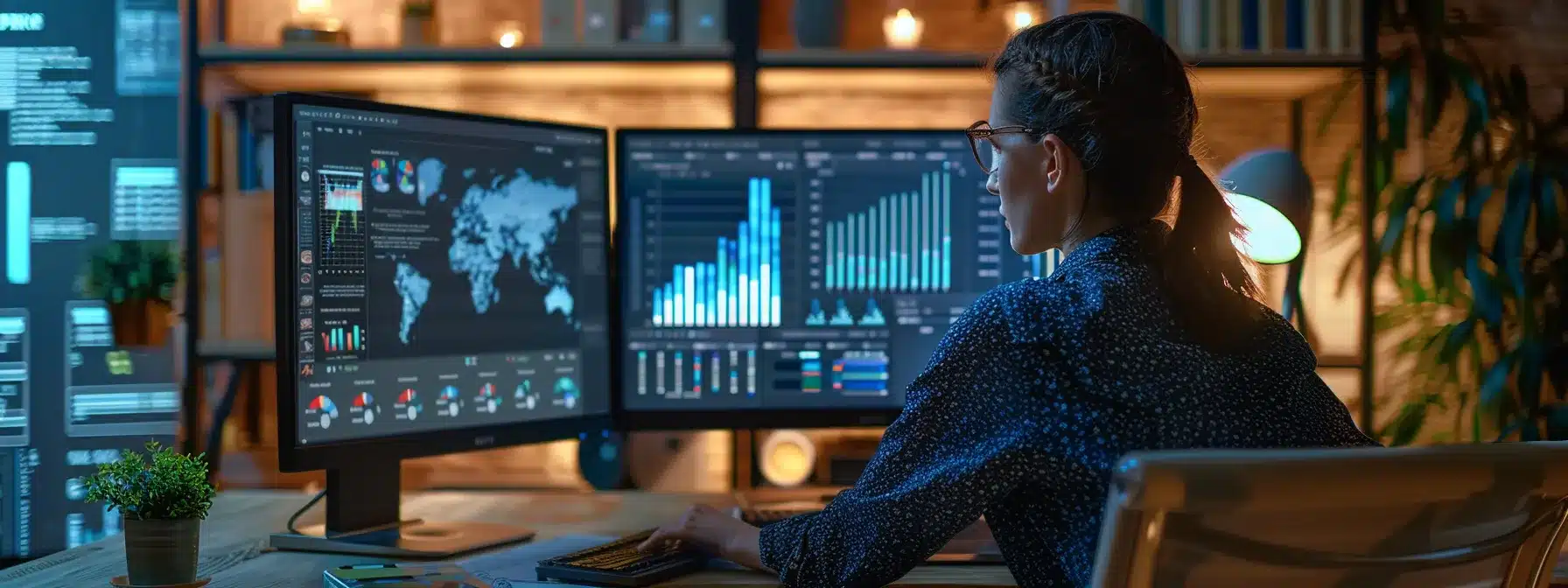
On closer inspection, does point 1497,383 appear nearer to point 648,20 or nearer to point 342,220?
point 648,20

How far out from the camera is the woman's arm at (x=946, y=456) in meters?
0.99

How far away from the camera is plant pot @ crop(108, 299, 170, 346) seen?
226 centimetres

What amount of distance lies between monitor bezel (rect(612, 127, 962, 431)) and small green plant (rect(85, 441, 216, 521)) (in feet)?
1.98

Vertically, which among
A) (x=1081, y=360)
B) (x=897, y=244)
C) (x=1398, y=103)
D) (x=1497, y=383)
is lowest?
(x=1497, y=383)

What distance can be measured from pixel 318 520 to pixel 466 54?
0.86 m

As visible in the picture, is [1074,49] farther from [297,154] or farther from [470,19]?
[470,19]

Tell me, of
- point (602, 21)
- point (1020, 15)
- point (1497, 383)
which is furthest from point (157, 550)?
point (1497, 383)

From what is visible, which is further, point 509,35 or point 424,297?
point 509,35

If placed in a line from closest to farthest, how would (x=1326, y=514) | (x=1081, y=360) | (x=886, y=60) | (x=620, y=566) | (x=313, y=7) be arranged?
1. (x=1326, y=514)
2. (x=1081, y=360)
3. (x=620, y=566)
4. (x=886, y=60)
5. (x=313, y=7)

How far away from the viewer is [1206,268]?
107 centimetres

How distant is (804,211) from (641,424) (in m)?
0.37

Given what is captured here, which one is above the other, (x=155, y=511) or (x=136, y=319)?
(x=136, y=319)

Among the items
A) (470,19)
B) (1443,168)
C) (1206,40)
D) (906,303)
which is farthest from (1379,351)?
(470,19)

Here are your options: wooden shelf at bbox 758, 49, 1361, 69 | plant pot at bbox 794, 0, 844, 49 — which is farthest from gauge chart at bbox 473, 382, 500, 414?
plant pot at bbox 794, 0, 844, 49
